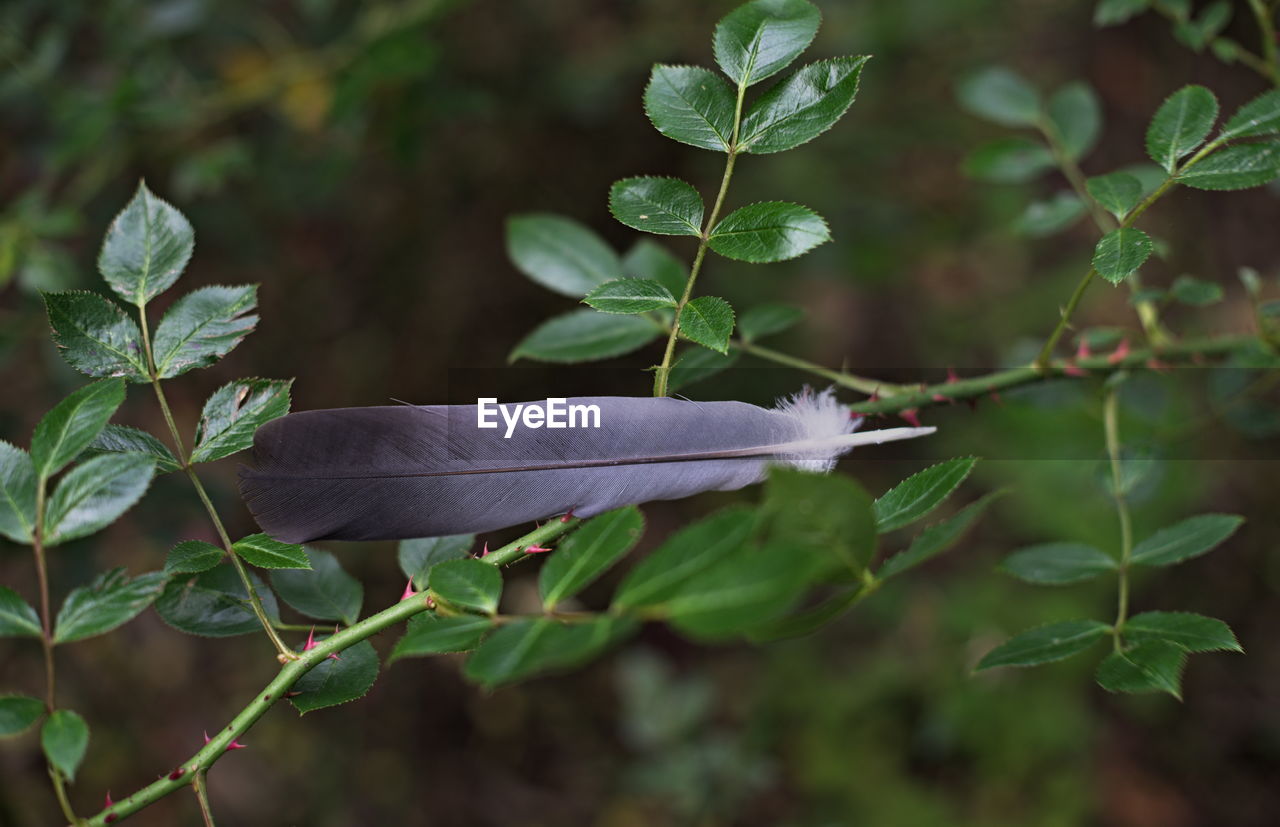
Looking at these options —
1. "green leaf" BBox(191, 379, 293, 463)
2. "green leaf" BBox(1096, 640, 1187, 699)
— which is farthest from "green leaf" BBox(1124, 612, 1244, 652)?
"green leaf" BBox(191, 379, 293, 463)

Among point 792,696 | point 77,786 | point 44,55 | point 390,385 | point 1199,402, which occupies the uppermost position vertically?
point 44,55

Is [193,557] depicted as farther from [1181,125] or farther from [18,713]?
[1181,125]

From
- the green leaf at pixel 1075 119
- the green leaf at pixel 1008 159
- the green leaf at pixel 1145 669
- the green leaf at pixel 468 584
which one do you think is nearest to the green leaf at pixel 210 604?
the green leaf at pixel 468 584

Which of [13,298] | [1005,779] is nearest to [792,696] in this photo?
[1005,779]

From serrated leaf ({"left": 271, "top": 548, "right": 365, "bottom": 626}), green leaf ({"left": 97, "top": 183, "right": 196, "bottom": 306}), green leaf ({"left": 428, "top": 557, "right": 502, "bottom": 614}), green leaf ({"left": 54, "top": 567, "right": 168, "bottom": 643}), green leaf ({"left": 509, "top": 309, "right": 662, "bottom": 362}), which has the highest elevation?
green leaf ({"left": 97, "top": 183, "right": 196, "bottom": 306})

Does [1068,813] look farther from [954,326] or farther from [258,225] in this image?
Answer: [258,225]

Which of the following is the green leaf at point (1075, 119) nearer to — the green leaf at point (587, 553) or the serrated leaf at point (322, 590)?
the green leaf at point (587, 553)

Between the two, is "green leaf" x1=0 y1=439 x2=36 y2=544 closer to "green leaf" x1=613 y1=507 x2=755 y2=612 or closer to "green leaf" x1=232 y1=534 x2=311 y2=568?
"green leaf" x1=232 y1=534 x2=311 y2=568
